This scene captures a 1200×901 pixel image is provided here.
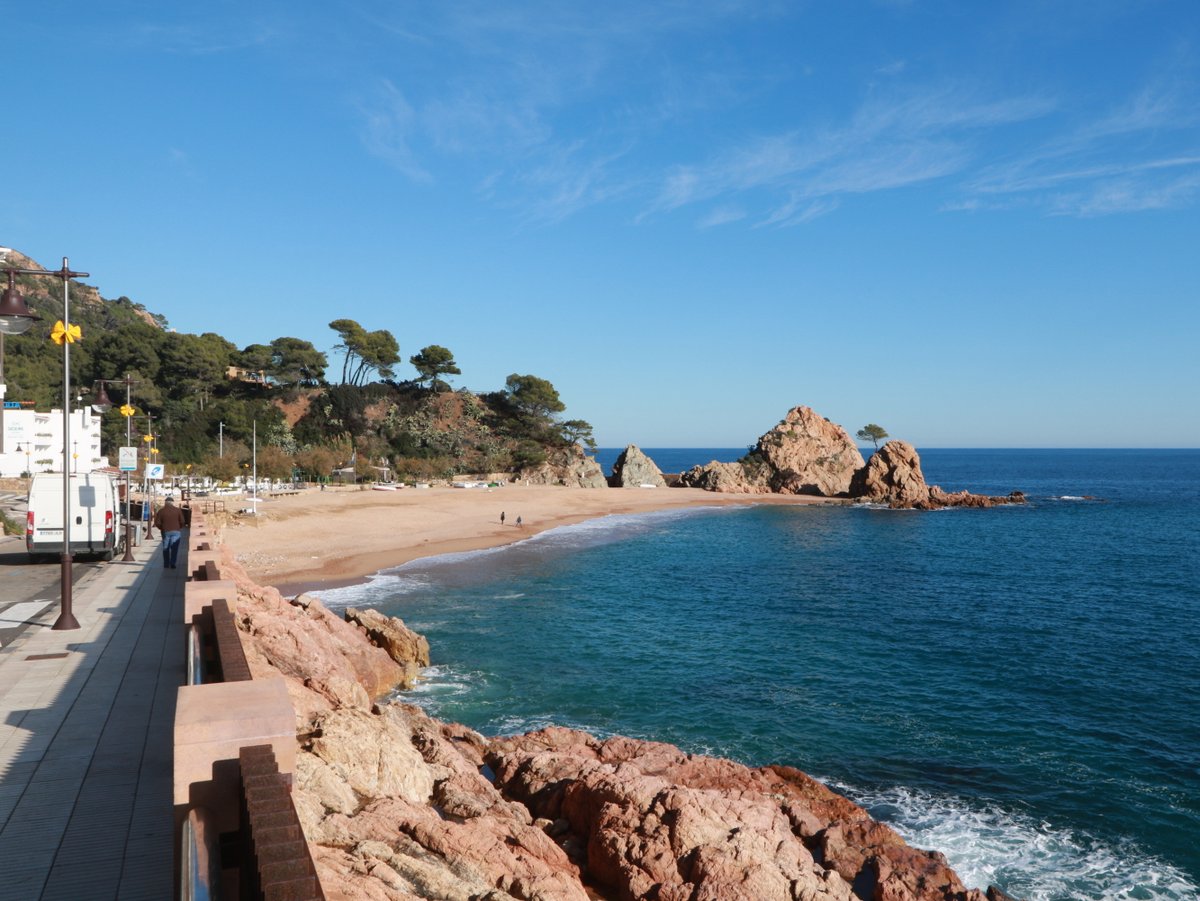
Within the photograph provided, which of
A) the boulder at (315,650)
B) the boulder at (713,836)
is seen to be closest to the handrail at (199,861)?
the boulder at (315,650)

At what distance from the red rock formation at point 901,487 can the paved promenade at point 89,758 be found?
7082cm

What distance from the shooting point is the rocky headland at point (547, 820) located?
6.57 meters

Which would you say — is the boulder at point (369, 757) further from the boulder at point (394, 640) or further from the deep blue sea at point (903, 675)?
the boulder at point (394, 640)

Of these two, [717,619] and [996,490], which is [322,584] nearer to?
[717,619]

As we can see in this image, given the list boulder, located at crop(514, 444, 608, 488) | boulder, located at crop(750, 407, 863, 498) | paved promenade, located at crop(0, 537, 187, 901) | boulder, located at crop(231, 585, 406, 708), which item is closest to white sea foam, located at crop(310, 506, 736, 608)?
boulder, located at crop(231, 585, 406, 708)

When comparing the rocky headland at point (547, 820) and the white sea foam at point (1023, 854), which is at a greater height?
the rocky headland at point (547, 820)

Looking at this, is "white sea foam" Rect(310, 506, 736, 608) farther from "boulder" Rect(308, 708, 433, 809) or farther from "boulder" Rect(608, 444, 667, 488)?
"boulder" Rect(308, 708, 433, 809)

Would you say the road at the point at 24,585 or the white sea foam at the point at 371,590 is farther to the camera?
the white sea foam at the point at 371,590

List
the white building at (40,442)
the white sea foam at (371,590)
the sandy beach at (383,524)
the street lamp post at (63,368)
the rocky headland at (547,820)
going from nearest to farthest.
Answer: the rocky headland at (547,820) < the street lamp post at (63,368) < the white sea foam at (371,590) < the sandy beach at (383,524) < the white building at (40,442)

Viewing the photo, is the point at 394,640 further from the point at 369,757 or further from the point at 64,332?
the point at 369,757

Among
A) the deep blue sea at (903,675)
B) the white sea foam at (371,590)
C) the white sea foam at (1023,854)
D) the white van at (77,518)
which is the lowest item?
the white sea foam at (1023,854)

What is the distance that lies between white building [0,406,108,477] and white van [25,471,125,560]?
130ft

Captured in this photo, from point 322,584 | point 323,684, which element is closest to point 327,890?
point 323,684

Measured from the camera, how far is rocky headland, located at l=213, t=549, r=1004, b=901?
21.6ft
